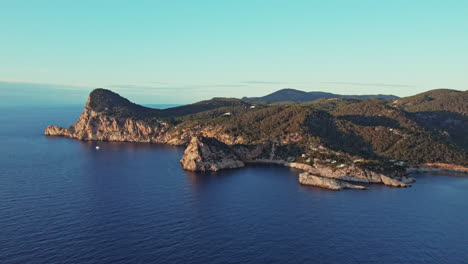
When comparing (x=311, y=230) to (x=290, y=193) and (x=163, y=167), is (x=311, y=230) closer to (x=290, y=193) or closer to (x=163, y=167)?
(x=290, y=193)

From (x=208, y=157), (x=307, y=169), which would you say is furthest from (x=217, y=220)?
(x=307, y=169)

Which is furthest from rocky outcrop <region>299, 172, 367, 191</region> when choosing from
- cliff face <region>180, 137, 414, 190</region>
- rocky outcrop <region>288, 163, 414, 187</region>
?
rocky outcrop <region>288, 163, 414, 187</region>

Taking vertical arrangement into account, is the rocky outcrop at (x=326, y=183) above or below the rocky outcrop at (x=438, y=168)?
below

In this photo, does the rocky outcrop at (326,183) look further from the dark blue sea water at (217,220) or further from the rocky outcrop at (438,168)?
the rocky outcrop at (438,168)

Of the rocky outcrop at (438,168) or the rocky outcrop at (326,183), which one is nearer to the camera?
the rocky outcrop at (326,183)

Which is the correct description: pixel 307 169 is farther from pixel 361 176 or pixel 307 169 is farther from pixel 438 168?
pixel 438 168

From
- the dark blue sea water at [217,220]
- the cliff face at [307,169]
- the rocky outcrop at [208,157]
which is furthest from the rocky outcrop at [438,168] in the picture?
the rocky outcrop at [208,157]

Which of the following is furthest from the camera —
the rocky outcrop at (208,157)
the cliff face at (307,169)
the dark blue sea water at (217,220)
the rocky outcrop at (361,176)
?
the rocky outcrop at (208,157)
